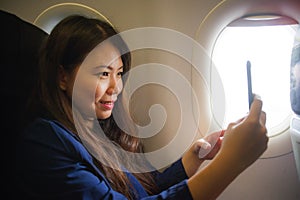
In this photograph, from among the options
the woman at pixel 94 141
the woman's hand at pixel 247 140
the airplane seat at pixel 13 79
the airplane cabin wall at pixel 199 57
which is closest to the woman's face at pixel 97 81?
the woman at pixel 94 141

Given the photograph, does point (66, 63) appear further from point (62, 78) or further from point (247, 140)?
point (247, 140)

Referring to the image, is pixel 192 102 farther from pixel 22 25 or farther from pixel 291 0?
pixel 22 25

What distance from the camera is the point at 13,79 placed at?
67 centimetres

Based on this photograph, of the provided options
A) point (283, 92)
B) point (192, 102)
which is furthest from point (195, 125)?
point (283, 92)

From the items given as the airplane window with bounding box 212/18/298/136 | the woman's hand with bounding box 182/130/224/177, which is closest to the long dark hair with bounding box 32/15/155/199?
the woman's hand with bounding box 182/130/224/177

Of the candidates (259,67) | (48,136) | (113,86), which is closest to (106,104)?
(113,86)

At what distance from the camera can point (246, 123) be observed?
537 mm

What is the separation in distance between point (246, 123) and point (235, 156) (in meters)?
0.06

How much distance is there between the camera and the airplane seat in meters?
0.65

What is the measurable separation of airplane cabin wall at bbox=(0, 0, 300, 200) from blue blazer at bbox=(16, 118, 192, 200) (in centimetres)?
39

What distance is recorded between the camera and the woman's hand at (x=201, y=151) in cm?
81

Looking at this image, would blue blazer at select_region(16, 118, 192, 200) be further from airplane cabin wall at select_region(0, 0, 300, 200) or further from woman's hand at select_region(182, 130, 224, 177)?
airplane cabin wall at select_region(0, 0, 300, 200)

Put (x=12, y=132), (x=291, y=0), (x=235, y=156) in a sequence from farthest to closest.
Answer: (x=291, y=0)
(x=12, y=132)
(x=235, y=156)

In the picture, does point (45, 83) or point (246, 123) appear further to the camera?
point (45, 83)
